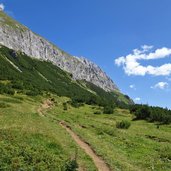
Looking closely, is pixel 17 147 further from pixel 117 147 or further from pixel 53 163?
pixel 117 147

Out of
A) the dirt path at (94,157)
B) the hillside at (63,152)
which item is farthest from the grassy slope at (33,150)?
the dirt path at (94,157)

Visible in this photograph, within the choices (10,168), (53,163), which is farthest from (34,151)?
(10,168)

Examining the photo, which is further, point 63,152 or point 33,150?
point 63,152

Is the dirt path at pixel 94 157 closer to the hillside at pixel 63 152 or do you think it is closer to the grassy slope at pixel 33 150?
the hillside at pixel 63 152

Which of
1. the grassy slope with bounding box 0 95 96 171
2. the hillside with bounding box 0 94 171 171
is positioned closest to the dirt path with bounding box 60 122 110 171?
the hillside with bounding box 0 94 171 171

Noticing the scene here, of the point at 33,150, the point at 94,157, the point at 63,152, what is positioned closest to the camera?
the point at 33,150

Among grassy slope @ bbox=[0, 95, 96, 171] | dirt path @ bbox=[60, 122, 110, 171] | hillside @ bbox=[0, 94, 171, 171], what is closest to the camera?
grassy slope @ bbox=[0, 95, 96, 171]

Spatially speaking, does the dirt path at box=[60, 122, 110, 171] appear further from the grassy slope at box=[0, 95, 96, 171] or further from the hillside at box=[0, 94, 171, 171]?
the grassy slope at box=[0, 95, 96, 171]

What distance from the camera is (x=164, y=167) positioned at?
26.9 m

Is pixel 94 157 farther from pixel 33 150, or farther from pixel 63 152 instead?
pixel 33 150

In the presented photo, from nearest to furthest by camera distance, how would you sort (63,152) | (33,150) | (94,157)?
(33,150)
(63,152)
(94,157)

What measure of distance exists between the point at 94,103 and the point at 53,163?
81.6 meters

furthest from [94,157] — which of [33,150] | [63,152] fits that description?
[33,150]

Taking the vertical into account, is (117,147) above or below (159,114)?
below
